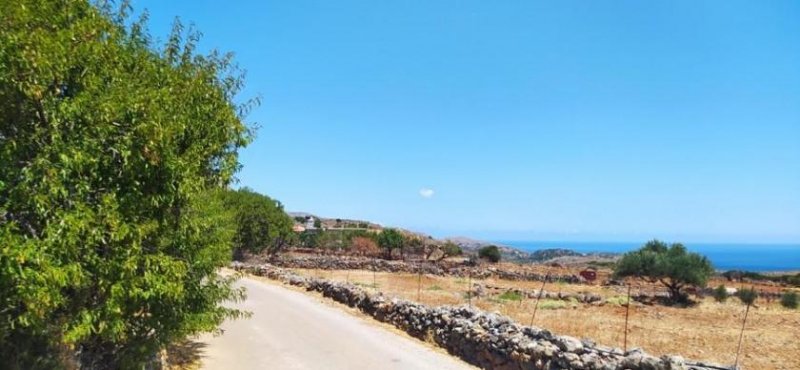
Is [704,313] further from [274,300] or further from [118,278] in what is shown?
[118,278]

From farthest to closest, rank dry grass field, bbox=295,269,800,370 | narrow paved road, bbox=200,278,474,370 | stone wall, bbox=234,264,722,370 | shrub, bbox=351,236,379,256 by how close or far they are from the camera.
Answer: shrub, bbox=351,236,379,256, dry grass field, bbox=295,269,800,370, narrow paved road, bbox=200,278,474,370, stone wall, bbox=234,264,722,370

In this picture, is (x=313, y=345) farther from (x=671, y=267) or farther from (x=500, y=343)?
(x=671, y=267)

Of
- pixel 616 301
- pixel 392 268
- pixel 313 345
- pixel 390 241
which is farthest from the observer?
pixel 390 241

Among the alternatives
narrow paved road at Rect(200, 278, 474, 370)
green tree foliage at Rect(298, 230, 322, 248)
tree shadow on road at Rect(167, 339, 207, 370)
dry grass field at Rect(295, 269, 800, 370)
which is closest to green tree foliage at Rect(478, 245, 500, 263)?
green tree foliage at Rect(298, 230, 322, 248)

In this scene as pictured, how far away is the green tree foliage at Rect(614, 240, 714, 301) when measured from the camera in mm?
32906

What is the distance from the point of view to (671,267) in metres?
33.6

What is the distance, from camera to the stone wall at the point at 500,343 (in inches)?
363

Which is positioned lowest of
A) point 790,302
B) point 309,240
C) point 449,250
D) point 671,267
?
point 790,302

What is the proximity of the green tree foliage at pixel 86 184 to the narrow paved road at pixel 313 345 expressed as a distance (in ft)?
15.0

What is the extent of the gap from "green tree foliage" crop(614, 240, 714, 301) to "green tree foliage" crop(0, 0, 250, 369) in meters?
32.6

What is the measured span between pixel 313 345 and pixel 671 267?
92.9 ft

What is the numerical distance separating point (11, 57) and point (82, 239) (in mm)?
1851

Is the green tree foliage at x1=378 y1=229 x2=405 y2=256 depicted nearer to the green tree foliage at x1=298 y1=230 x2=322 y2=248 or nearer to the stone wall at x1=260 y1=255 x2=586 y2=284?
the green tree foliage at x1=298 y1=230 x2=322 y2=248

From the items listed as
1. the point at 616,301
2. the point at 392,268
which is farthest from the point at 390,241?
the point at 616,301
